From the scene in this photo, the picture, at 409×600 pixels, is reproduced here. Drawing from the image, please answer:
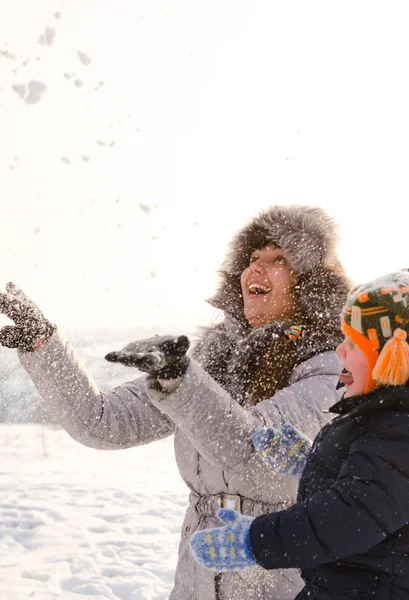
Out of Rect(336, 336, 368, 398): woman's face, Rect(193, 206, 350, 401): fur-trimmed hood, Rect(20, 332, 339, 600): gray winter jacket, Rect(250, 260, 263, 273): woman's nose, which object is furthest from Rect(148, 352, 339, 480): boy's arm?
Rect(250, 260, 263, 273): woman's nose

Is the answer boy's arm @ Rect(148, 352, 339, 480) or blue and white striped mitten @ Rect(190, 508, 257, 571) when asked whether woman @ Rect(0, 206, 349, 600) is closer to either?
boy's arm @ Rect(148, 352, 339, 480)

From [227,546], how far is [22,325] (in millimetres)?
947

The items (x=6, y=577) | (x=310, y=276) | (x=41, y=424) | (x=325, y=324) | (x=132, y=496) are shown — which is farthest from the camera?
(x=41, y=424)

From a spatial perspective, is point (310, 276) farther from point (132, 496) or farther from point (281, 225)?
point (132, 496)

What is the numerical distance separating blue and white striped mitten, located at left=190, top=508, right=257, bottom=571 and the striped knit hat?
37cm

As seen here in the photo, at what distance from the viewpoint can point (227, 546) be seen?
1.12 m

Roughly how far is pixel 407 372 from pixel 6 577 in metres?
3.62

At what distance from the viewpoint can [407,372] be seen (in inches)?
45.3

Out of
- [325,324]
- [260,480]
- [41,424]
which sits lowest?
[41,424]

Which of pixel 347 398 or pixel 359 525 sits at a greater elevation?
pixel 347 398

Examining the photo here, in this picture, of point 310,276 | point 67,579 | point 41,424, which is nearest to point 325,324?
point 310,276

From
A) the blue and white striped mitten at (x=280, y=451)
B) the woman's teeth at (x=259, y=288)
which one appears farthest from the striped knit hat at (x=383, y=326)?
the woman's teeth at (x=259, y=288)

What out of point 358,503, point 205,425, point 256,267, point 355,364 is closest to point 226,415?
point 205,425

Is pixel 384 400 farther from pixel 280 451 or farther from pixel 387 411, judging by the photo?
pixel 280 451
